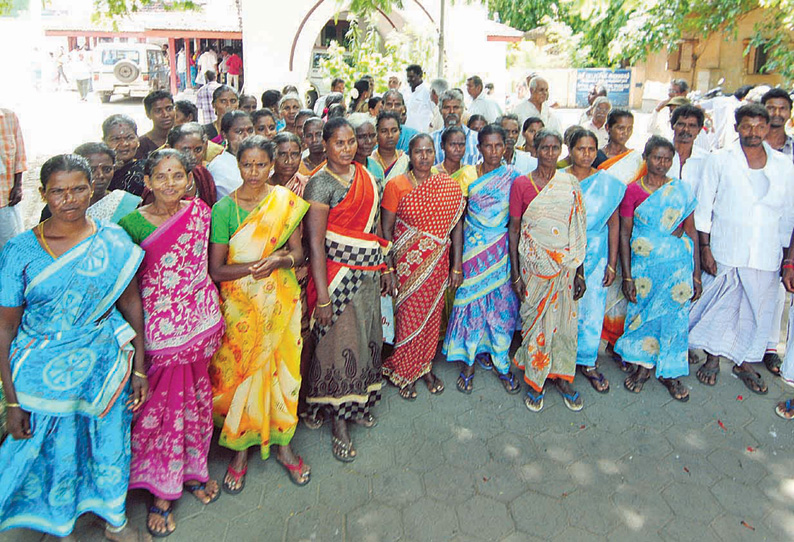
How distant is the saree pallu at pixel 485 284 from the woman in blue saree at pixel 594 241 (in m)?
0.44

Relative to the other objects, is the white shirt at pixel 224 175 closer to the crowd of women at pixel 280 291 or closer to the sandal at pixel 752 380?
the crowd of women at pixel 280 291

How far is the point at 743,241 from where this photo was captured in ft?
13.0

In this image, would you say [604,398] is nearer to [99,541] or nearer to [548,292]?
[548,292]

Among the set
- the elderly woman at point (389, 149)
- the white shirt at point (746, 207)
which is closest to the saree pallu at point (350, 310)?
the elderly woman at point (389, 149)

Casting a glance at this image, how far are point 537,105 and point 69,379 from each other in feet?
18.3

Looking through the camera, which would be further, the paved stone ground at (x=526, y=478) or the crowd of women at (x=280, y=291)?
the paved stone ground at (x=526, y=478)

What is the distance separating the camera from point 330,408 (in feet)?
11.1

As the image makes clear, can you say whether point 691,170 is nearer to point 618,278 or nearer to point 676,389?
point 618,278

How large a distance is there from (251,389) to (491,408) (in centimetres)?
159

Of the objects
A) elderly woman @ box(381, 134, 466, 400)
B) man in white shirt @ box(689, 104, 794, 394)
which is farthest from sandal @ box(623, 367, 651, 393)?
elderly woman @ box(381, 134, 466, 400)

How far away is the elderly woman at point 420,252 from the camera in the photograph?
3.57 m

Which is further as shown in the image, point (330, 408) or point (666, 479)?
point (330, 408)

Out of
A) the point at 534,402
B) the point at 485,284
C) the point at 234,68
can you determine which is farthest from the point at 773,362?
the point at 234,68

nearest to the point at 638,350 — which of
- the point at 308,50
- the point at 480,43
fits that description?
the point at 308,50
